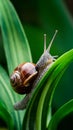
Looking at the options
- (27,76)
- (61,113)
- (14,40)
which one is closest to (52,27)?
(14,40)

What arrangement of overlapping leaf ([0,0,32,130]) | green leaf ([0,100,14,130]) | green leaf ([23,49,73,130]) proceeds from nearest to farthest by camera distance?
green leaf ([23,49,73,130]) < green leaf ([0,100,14,130]) < overlapping leaf ([0,0,32,130])

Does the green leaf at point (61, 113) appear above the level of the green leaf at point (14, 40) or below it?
below

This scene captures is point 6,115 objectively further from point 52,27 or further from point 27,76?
point 52,27

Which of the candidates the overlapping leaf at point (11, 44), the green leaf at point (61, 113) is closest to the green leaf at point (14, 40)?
the overlapping leaf at point (11, 44)

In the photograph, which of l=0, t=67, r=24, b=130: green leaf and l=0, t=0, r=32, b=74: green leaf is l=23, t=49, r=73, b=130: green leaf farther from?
l=0, t=0, r=32, b=74: green leaf

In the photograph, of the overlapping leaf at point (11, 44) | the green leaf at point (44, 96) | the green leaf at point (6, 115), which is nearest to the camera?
the green leaf at point (44, 96)

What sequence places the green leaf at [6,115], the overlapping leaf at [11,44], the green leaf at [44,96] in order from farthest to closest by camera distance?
the overlapping leaf at [11,44] → the green leaf at [6,115] → the green leaf at [44,96]

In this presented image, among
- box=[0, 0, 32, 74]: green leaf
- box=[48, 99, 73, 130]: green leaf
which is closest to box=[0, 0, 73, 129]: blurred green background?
box=[0, 0, 32, 74]: green leaf

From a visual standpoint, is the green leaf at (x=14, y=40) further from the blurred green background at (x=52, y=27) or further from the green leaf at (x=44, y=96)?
the green leaf at (x=44, y=96)
